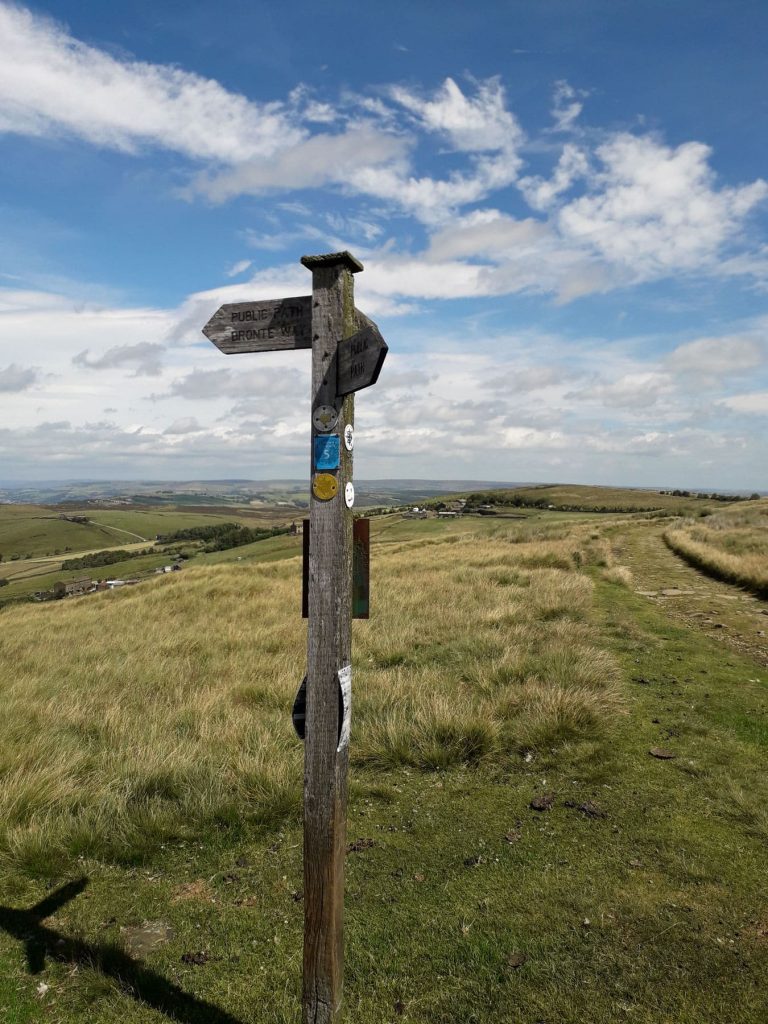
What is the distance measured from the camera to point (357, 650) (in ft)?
30.8

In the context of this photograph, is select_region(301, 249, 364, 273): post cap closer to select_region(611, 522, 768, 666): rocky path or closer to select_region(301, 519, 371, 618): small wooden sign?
select_region(301, 519, 371, 618): small wooden sign

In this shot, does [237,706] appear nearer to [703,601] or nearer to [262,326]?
[262,326]

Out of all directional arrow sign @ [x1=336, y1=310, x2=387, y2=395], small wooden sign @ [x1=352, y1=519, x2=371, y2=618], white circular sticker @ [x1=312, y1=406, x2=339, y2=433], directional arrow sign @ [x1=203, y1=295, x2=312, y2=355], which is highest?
directional arrow sign @ [x1=203, y1=295, x2=312, y2=355]

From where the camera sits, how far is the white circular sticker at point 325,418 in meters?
2.70

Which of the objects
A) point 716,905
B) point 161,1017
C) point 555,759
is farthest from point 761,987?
point 161,1017

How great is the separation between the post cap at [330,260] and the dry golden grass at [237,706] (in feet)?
13.7

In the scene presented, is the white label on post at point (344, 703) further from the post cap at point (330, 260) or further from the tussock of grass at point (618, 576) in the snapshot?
the tussock of grass at point (618, 576)

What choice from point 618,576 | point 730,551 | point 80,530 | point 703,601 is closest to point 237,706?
point 703,601

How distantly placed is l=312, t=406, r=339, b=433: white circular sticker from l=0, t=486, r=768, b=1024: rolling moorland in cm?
308

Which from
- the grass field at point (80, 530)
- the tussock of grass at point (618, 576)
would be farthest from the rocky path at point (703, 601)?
the grass field at point (80, 530)

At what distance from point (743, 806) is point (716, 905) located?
1.36m

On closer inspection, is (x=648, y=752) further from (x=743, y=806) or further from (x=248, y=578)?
(x=248, y=578)

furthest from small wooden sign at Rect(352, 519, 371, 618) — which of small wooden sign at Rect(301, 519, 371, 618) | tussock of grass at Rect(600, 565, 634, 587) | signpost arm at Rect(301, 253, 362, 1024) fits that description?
tussock of grass at Rect(600, 565, 634, 587)

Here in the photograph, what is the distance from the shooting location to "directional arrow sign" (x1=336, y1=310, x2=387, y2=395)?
7.68ft
